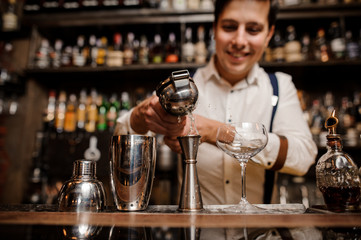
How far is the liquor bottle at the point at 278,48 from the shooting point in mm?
2166

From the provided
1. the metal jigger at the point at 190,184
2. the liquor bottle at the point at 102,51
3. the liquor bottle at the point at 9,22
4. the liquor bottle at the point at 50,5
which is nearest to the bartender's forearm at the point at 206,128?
the metal jigger at the point at 190,184

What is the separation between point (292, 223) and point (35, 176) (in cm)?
212

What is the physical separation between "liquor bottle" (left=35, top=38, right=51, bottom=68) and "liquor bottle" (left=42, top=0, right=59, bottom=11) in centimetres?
27

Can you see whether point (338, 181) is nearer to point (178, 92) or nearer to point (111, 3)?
point (178, 92)

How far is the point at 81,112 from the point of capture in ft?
7.71

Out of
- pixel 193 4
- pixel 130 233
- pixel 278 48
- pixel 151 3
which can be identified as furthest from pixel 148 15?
pixel 130 233

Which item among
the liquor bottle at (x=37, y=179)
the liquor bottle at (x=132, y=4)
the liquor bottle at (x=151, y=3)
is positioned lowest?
the liquor bottle at (x=37, y=179)

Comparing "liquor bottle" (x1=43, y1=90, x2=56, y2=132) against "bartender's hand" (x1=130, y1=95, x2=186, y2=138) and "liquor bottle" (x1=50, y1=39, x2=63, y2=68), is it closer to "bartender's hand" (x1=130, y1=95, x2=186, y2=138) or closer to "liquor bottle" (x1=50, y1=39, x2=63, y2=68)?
"liquor bottle" (x1=50, y1=39, x2=63, y2=68)

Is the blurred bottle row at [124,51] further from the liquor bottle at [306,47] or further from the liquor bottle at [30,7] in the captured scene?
the liquor bottle at [306,47]

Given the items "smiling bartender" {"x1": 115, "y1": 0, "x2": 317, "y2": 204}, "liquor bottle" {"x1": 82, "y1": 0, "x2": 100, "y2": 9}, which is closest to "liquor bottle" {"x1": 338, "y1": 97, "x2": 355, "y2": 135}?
"smiling bartender" {"x1": 115, "y1": 0, "x2": 317, "y2": 204}

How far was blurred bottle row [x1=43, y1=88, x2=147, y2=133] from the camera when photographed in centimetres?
229

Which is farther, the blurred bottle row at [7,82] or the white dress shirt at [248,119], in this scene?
the blurred bottle row at [7,82]

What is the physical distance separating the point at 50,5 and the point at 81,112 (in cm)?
90

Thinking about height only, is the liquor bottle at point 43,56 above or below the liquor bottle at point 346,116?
above
